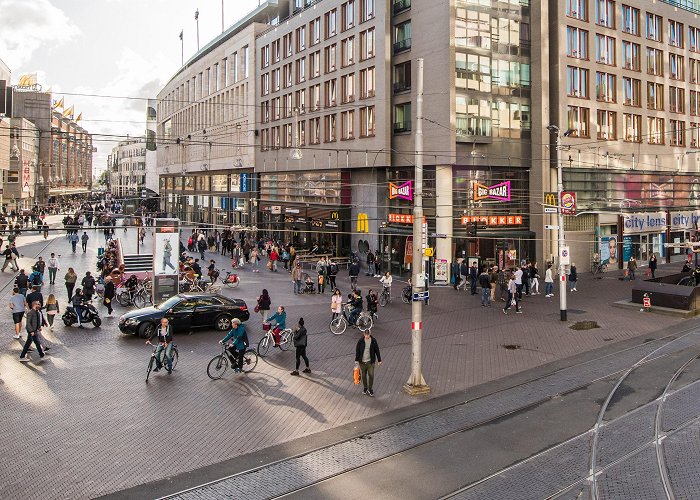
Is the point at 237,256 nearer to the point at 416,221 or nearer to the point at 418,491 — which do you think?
the point at 416,221

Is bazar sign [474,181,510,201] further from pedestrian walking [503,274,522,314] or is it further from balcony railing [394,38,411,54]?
pedestrian walking [503,274,522,314]

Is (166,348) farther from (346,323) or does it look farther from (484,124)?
(484,124)

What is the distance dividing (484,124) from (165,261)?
2162cm

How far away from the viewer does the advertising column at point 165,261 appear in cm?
2667

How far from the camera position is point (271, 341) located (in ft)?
64.5

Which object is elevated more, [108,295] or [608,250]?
[608,250]

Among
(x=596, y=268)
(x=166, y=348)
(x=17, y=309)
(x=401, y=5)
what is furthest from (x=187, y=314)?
(x=596, y=268)

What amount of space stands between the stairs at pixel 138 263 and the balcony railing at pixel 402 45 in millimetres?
20563

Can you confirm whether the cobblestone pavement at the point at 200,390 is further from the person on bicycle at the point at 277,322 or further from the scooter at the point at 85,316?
the person on bicycle at the point at 277,322

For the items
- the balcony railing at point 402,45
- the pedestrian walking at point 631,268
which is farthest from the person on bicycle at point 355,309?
the pedestrian walking at point 631,268

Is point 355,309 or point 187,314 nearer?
point 187,314

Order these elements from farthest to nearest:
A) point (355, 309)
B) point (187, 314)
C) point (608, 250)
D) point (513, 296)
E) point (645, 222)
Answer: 1. point (645, 222)
2. point (608, 250)
3. point (513, 296)
4. point (355, 309)
5. point (187, 314)

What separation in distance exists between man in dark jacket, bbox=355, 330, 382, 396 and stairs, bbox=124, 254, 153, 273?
74.8 feet

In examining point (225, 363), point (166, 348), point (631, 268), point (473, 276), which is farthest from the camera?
point (631, 268)
